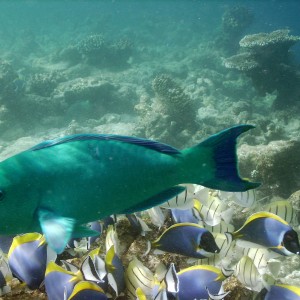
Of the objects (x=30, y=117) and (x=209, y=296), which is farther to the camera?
(x=30, y=117)

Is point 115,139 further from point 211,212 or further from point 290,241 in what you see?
point 211,212

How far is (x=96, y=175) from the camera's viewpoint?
4.37ft

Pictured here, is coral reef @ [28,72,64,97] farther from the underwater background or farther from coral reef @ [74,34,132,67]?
coral reef @ [74,34,132,67]

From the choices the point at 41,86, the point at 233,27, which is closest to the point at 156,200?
the point at 41,86

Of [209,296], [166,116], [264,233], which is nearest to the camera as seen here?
[209,296]

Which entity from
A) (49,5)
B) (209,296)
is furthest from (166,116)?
(49,5)

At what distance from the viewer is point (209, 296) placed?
198cm

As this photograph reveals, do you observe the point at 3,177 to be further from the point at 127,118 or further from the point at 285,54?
the point at 285,54

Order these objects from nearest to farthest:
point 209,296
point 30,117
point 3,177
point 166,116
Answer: point 3,177
point 209,296
point 166,116
point 30,117

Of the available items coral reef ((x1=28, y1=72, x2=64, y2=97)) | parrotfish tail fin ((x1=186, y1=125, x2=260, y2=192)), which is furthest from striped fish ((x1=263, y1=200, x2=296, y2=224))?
coral reef ((x1=28, y1=72, x2=64, y2=97))

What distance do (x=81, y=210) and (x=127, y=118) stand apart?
13.2m

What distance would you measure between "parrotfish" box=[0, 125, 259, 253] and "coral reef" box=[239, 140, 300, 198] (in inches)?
207

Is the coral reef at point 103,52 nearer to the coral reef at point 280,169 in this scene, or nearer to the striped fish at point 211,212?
the coral reef at point 280,169

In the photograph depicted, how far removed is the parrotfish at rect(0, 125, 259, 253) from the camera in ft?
4.23
